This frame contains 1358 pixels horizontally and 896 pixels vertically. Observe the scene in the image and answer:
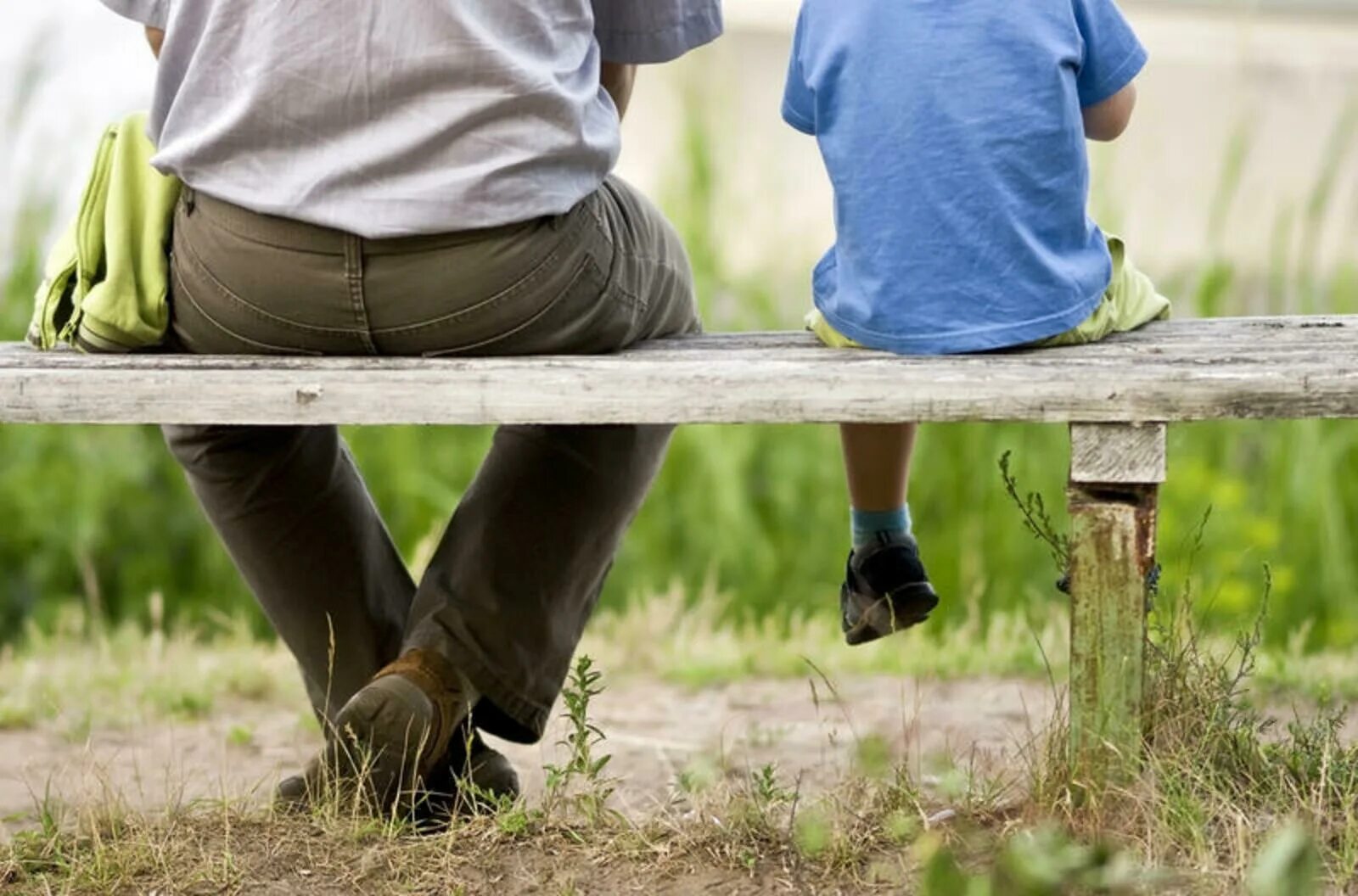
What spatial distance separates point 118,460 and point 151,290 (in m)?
3.24

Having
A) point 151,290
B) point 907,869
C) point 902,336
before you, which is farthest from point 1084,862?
point 151,290

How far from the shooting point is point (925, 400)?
245 centimetres

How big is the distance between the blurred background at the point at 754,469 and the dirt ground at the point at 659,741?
2.91 ft

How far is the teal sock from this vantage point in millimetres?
3178

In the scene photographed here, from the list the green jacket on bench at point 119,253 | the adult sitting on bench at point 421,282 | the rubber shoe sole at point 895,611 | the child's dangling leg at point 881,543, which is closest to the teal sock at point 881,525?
the child's dangling leg at point 881,543

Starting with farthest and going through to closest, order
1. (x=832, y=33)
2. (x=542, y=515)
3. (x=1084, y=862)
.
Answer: (x=542, y=515) → (x=832, y=33) → (x=1084, y=862)

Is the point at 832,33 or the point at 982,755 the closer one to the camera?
the point at 832,33

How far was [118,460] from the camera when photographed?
5.86 metres

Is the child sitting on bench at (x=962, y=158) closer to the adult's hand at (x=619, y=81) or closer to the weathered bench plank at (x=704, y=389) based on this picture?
the weathered bench plank at (x=704, y=389)

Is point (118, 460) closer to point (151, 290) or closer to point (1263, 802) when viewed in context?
point (151, 290)

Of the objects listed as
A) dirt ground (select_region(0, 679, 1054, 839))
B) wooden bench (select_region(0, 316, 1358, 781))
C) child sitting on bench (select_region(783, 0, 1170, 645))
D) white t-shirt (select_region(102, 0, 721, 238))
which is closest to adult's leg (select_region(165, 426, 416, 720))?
dirt ground (select_region(0, 679, 1054, 839))

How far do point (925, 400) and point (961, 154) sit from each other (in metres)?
0.38

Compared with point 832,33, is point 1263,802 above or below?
below

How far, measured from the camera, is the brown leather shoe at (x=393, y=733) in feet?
9.00
